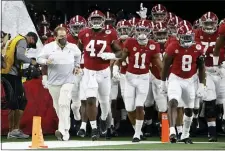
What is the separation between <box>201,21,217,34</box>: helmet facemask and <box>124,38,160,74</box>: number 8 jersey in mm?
1022

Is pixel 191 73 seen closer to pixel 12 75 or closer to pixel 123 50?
pixel 123 50

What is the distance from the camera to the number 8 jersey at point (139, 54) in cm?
1523

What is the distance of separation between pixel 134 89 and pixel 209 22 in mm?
1705

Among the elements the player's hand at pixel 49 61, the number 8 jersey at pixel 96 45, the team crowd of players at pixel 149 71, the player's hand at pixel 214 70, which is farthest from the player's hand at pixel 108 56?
the player's hand at pixel 214 70

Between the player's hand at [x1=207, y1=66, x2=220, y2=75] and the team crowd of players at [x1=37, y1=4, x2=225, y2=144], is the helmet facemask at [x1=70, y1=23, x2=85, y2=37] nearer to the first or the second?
the team crowd of players at [x1=37, y1=4, x2=225, y2=144]

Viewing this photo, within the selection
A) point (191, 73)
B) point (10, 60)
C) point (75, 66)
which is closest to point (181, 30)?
point (191, 73)

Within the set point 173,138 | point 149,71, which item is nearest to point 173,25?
point 149,71

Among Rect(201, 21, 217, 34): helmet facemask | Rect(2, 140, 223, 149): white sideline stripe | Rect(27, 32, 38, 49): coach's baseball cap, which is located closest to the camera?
Rect(2, 140, 223, 149): white sideline stripe

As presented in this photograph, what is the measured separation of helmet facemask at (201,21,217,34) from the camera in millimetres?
15867

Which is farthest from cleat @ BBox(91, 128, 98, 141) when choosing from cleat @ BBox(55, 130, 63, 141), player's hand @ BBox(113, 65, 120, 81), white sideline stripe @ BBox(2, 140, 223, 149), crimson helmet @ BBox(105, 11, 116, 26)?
crimson helmet @ BBox(105, 11, 116, 26)

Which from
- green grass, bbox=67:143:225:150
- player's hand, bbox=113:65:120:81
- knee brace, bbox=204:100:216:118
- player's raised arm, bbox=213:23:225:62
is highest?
player's raised arm, bbox=213:23:225:62

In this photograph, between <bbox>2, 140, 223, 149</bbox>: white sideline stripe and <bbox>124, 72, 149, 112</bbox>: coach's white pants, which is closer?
<bbox>2, 140, 223, 149</bbox>: white sideline stripe

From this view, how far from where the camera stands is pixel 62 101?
49.5ft

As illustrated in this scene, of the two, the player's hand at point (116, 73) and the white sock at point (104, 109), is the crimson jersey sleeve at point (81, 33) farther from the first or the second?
the white sock at point (104, 109)
